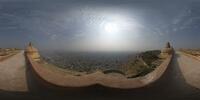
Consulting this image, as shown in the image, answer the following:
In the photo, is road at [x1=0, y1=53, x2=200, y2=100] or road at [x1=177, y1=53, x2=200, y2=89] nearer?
road at [x1=0, y1=53, x2=200, y2=100]

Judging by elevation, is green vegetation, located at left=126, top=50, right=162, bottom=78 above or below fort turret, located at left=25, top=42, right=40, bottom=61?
below

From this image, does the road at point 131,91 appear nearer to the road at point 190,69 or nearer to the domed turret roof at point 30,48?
the road at point 190,69

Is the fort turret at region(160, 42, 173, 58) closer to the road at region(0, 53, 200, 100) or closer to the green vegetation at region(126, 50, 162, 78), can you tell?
the road at region(0, 53, 200, 100)

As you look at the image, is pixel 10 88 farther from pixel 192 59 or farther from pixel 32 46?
pixel 192 59

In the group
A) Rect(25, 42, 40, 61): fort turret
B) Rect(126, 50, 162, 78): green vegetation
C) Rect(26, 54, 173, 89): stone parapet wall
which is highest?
Rect(25, 42, 40, 61): fort turret

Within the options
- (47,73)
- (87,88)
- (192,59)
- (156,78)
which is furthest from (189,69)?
(47,73)

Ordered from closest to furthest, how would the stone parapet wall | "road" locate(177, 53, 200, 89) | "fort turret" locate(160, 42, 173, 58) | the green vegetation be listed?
the stone parapet wall → "road" locate(177, 53, 200, 89) → "fort turret" locate(160, 42, 173, 58) → the green vegetation

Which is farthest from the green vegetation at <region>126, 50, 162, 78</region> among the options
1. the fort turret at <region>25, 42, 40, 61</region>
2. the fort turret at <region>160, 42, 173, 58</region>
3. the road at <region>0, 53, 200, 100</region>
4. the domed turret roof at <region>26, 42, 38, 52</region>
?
the domed turret roof at <region>26, 42, 38, 52</region>
